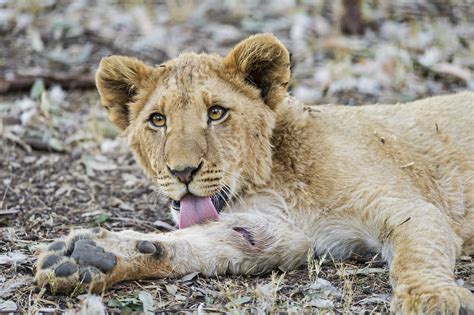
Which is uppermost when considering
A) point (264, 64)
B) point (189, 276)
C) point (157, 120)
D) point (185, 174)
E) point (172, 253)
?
point (264, 64)

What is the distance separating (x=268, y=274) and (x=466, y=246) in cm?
116

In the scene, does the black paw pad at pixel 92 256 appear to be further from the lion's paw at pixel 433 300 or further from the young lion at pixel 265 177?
the lion's paw at pixel 433 300

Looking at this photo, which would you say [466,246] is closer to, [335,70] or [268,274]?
[268,274]

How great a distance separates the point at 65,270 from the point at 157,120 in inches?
44.5

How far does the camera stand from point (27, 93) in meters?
8.02

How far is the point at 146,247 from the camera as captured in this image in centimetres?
391

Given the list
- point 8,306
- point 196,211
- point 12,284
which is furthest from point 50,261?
point 196,211

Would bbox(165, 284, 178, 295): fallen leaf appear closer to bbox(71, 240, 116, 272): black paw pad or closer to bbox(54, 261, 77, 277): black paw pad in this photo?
bbox(71, 240, 116, 272): black paw pad

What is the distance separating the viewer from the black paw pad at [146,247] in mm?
3895

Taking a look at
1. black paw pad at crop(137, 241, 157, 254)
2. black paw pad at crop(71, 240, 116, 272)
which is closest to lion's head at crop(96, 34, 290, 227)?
black paw pad at crop(137, 241, 157, 254)

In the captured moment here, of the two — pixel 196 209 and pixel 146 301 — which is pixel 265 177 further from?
pixel 146 301

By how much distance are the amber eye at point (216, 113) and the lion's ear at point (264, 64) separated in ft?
0.96

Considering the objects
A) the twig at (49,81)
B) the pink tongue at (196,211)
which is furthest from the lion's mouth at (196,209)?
the twig at (49,81)

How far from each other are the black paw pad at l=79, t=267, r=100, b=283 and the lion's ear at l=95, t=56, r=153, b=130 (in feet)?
4.43
